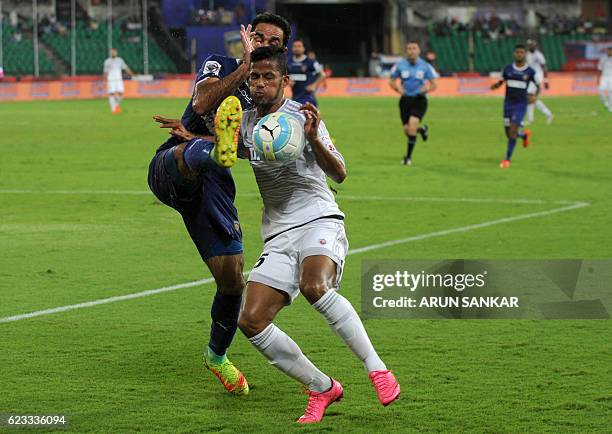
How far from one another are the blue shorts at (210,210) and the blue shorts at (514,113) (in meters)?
15.9

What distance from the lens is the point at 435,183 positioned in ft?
62.3

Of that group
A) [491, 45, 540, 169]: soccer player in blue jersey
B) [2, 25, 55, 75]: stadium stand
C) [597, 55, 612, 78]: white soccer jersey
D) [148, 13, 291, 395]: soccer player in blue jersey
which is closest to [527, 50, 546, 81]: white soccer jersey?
[597, 55, 612, 78]: white soccer jersey

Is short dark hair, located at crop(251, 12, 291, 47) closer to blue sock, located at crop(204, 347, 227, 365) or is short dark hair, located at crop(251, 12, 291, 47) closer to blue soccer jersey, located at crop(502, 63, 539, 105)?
blue sock, located at crop(204, 347, 227, 365)

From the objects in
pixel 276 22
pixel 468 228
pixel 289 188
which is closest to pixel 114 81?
pixel 468 228

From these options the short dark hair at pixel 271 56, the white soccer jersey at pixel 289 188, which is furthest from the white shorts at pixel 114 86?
the short dark hair at pixel 271 56

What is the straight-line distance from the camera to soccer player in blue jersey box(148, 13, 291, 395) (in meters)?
6.59

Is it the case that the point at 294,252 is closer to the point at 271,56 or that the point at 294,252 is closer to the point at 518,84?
the point at 271,56

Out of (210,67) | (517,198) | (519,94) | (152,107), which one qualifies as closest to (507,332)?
(210,67)

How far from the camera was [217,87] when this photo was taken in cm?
666

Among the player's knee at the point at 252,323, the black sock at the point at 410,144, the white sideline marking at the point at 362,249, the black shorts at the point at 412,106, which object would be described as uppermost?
the player's knee at the point at 252,323

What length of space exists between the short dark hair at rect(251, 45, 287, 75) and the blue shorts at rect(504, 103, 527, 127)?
1636cm

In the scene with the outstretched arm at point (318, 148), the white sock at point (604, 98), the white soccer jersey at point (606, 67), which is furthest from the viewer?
the white sock at point (604, 98)

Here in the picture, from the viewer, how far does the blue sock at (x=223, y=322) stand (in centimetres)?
705

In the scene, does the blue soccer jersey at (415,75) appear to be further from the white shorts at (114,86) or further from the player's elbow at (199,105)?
the player's elbow at (199,105)
